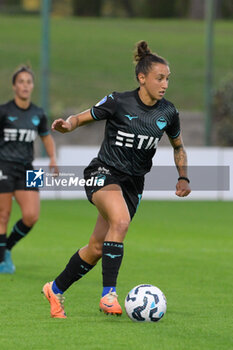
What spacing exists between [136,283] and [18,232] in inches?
71.9

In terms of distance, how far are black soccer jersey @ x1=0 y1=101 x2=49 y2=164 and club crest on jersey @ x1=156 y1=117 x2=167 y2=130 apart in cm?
333

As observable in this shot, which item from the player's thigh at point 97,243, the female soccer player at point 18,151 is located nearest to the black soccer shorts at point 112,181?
the player's thigh at point 97,243

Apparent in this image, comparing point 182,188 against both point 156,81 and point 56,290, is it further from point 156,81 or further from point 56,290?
point 56,290

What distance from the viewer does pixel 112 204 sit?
681 cm

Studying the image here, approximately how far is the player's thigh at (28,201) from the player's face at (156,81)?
3.39m

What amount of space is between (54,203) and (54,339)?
1552 centimetres

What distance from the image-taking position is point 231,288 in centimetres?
896

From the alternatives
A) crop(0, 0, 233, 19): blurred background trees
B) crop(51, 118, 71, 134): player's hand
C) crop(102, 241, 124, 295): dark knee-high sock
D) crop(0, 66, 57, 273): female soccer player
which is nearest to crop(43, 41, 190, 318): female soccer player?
crop(102, 241, 124, 295): dark knee-high sock

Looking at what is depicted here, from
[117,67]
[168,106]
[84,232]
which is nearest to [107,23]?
[117,67]

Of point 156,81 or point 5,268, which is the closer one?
point 156,81

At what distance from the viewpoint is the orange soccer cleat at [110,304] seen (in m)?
6.78

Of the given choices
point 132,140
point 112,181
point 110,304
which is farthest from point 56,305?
point 132,140

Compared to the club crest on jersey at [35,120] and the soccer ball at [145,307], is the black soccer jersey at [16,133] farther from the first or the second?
the soccer ball at [145,307]

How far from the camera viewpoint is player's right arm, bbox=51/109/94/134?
256 inches
